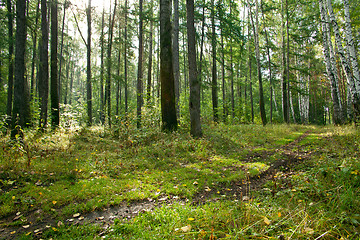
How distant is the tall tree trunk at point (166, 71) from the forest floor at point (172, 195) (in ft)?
8.60

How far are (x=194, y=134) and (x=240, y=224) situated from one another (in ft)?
20.3

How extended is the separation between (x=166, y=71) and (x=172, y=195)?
21.5ft

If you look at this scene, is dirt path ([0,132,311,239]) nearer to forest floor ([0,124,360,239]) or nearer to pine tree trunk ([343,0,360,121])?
forest floor ([0,124,360,239])

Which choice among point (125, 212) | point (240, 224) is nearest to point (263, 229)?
point (240, 224)

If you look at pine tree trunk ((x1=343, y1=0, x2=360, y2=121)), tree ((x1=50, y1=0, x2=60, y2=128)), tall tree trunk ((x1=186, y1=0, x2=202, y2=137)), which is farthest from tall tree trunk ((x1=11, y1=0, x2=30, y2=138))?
pine tree trunk ((x1=343, y1=0, x2=360, y2=121))

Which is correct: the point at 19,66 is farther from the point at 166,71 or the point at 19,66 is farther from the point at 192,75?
the point at 192,75

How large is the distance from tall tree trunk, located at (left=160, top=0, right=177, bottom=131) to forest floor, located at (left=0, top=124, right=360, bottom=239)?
8.60 ft

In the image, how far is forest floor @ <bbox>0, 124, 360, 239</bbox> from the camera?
2.35 metres

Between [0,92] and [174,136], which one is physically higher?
[0,92]

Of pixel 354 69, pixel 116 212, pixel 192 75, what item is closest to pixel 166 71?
pixel 192 75

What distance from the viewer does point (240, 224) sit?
2.31 m

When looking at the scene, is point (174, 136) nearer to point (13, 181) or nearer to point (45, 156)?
point (45, 156)

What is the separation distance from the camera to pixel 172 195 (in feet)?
12.4

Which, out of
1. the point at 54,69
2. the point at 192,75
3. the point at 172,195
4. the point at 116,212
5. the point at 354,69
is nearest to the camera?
the point at 116,212
